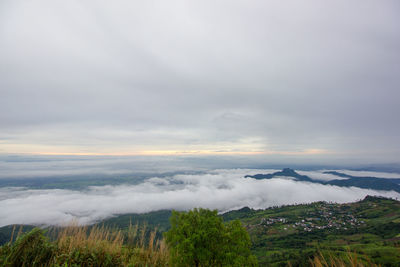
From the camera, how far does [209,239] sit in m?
19.0

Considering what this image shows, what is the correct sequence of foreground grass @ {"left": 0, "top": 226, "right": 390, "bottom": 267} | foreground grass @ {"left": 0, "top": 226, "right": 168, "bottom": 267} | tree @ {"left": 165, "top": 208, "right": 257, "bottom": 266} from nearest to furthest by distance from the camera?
1. foreground grass @ {"left": 0, "top": 226, "right": 390, "bottom": 267}
2. foreground grass @ {"left": 0, "top": 226, "right": 168, "bottom": 267}
3. tree @ {"left": 165, "top": 208, "right": 257, "bottom": 266}

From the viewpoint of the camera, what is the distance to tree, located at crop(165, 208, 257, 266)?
58.3 feet

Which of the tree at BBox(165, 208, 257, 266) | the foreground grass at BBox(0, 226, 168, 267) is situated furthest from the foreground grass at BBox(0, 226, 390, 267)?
the tree at BBox(165, 208, 257, 266)

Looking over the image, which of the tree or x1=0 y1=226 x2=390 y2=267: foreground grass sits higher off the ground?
x1=0 y1=226 x2=390 y2=267: foreground grass

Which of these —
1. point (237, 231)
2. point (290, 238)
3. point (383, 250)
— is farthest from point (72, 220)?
point (290, 238)

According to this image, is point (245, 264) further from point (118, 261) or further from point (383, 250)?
point (383, 250)

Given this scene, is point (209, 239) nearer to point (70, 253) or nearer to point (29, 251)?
point (70, 253)

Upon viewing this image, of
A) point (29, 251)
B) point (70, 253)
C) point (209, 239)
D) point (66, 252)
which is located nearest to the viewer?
point (70, 253)

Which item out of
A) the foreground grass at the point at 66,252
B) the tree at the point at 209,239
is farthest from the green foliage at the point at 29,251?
the tree at the point at 209,239

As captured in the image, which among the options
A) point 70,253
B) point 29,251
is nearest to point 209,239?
point 70,253

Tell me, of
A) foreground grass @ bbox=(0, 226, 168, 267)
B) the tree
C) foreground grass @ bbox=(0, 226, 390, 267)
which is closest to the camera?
foreground grass @ bbox=(0, 226, 390, 267)

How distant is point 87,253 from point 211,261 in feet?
51.3

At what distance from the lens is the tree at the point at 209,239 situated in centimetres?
1778

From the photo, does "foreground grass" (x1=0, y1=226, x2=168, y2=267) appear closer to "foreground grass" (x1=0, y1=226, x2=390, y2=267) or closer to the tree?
"foreground grass" (x1=0, y1=226, x2=390, y2=267)
